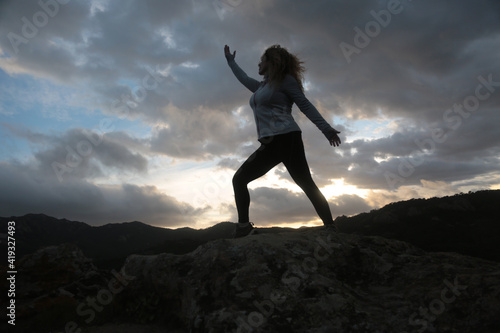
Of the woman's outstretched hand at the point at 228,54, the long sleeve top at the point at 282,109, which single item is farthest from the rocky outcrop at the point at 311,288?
the woman's outstretched hand at the point at 228,54

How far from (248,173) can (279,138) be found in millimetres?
643

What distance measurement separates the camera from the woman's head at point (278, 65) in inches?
154

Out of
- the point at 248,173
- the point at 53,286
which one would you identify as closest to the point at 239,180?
the point at 248,173

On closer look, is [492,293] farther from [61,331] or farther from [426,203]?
[426,203]

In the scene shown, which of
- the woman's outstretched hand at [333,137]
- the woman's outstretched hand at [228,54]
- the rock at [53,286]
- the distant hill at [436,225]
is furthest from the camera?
the distant hill at [436,225]

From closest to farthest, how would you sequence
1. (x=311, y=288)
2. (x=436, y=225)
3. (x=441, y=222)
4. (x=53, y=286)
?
(x=311, y=288) → (x=53, y=286) → (x=436, y=225) → (x=441, y=222)

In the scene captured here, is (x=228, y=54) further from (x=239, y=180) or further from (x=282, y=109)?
(x=239, y=180)

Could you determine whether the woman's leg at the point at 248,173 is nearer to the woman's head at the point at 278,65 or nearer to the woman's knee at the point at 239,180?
the woman's knee at the point at 239,180

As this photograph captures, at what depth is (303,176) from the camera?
12.7ft

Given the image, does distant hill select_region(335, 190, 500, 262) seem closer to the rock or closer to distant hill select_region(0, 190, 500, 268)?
distant hill select_region(0, 190, 500, 268)

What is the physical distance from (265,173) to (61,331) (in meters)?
3.45

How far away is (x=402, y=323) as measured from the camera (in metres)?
2.16

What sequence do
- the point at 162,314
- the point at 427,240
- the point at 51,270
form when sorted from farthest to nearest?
the point at 427,240 < the point at 51,270 < the point at 162,314

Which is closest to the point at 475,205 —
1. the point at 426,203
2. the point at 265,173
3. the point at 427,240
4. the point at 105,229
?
the point at 426,203
